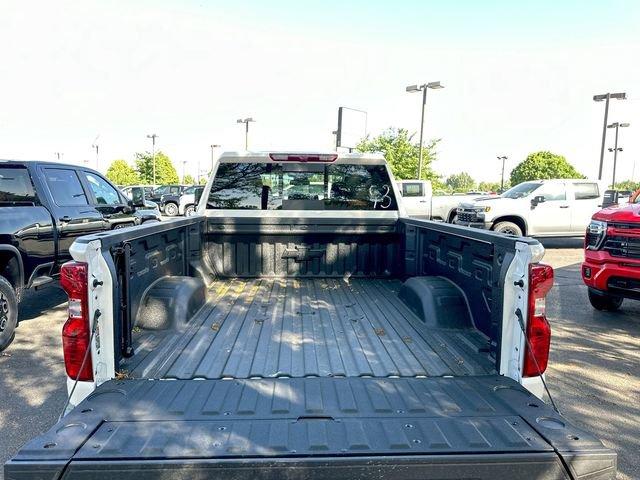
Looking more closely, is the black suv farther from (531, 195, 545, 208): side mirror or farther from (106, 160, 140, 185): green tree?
(106, 160, 140, 185): green tree

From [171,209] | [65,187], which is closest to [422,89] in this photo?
[171,209]

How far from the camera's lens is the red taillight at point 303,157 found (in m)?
4.84

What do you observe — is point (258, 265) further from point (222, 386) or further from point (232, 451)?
point (232, 451)

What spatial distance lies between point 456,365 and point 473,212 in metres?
11.4

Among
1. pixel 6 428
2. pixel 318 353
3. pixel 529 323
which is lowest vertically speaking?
pixel 6 428

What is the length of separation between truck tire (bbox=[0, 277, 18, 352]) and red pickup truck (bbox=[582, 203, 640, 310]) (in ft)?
23.6

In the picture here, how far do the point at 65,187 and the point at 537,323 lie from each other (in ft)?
21.6

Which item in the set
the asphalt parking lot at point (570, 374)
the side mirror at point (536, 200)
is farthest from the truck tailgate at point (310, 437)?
the side mirror at point (536, 200)

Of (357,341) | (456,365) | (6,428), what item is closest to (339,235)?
(357,341)

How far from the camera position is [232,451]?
1719 millimetres

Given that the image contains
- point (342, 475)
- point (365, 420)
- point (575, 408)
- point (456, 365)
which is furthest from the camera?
Result: point (575, 408)

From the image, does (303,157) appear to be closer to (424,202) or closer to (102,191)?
(102,191)

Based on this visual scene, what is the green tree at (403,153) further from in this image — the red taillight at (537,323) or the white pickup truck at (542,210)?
the red taillight at (537,323)

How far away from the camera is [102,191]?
7.86 meters
